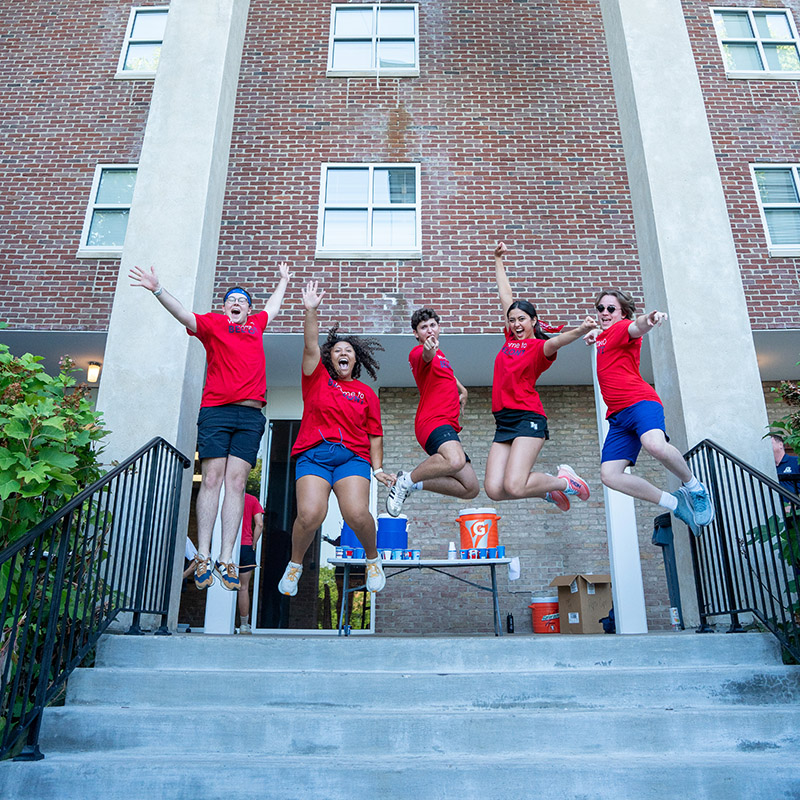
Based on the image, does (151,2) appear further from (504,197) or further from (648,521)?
(648,521)

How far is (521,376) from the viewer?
561 cm

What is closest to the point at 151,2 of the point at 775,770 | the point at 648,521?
the point at 648,521

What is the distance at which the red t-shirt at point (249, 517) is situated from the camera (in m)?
8.18

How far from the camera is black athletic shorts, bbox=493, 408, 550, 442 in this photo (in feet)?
18.2

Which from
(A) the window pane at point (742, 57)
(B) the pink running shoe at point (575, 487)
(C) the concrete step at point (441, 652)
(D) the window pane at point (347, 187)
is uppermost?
(A) the window pane at point (742, 57)

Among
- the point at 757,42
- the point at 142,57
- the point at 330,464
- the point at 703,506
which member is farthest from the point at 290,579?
the point at 757,42

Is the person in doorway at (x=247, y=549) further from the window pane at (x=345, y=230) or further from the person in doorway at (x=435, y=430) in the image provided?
the window pane at (x=345, y=230)

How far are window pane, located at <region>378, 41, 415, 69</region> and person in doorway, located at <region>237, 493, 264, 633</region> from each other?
6708mm

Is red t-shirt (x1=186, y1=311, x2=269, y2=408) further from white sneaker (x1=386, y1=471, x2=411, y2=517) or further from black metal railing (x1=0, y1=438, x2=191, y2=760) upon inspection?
white sneaker (x1=386, y1=471, x2=411, y2=517)

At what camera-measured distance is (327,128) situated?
414 inches

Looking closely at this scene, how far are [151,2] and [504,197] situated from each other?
6.33m

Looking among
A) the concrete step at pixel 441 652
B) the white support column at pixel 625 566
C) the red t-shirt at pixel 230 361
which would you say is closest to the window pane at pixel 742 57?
the white support column at pixel 625 566

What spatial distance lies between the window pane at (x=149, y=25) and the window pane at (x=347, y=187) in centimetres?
366

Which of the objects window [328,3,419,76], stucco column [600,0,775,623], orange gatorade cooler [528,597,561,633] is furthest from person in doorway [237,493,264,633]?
window [328,3,419,76]
